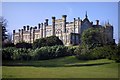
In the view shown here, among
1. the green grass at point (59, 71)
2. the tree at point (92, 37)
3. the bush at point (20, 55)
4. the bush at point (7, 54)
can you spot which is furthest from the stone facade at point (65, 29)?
the green grass at point (59, 71)

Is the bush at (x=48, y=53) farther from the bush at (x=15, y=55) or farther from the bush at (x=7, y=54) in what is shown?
the bush at (x=7, y=54)

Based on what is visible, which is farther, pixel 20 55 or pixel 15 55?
pixel 20 55

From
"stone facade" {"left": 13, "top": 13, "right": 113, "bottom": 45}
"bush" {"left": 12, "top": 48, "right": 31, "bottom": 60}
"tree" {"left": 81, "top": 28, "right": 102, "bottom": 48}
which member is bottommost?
"bush" {"left": 12, "top": 48, "right": 31, "bottom": 60}

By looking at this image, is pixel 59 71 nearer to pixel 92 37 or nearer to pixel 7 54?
pixel 7 54

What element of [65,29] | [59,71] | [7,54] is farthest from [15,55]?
[65,29]

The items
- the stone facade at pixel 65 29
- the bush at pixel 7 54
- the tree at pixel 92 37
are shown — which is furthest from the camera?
the stone facade at pixel 65 29

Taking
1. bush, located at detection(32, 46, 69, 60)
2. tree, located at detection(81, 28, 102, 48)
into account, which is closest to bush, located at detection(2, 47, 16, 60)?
bush, located at detection(32, 46, 69, 60)

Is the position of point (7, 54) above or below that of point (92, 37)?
below

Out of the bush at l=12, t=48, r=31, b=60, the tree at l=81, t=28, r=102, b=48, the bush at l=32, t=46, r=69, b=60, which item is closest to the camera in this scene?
the bush at l=12, t=48, r=31, b=60

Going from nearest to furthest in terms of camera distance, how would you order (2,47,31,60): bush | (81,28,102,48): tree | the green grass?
the green grass, (2,47,31,60): bush, (81,28,102,48): tree

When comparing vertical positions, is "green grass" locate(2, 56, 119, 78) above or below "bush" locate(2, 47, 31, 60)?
below

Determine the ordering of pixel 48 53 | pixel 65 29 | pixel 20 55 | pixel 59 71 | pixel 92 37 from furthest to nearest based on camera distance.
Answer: pixel 65 29
pixel 92 37
pixel 48 53
pixel 20 55
pixel 59 71

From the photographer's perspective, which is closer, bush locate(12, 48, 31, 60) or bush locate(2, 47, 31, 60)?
bush locate(2, 47, 31, 60)

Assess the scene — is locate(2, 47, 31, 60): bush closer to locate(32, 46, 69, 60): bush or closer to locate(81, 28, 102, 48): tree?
locate(32, 46, 69, 60): bush
